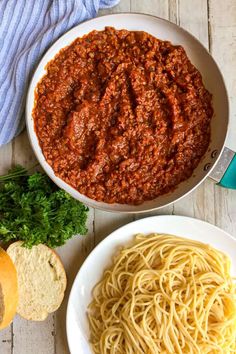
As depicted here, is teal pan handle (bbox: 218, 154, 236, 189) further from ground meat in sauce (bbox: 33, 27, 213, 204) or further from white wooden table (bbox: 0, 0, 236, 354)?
ground meat in sauce (bbox: 33, 27, 213, 204)

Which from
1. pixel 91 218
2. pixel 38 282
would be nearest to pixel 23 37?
pixel 91 218

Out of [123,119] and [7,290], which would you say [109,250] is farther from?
[123,119]

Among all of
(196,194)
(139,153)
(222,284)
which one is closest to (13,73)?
(139,153)

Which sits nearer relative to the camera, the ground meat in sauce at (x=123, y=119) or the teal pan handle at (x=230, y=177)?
the ground meat in sauce at (x=123, y=119)

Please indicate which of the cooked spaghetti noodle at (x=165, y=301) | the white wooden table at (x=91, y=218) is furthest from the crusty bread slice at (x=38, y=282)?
the cooked spaghetti noodle at (x=165, y=301)

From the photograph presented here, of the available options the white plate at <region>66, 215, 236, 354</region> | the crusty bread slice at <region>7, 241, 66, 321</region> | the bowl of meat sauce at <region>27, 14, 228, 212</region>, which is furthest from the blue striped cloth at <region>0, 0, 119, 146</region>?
the white plate at <region>66, 215, 236, 354</region>

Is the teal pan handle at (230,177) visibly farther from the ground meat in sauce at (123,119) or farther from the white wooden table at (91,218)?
the ground meat in sauce at (123,119)

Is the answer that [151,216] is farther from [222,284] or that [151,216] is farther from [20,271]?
[20,271]
